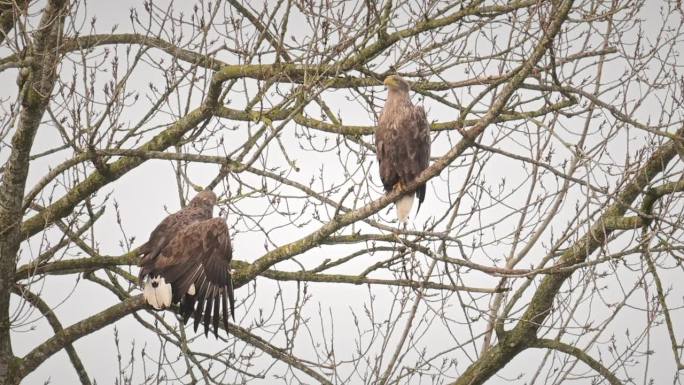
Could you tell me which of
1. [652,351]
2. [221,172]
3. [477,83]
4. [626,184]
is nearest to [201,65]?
[221,172]

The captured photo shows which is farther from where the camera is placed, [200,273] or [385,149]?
[385,149]

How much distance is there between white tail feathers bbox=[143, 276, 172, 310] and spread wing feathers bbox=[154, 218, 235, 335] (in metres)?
0.06

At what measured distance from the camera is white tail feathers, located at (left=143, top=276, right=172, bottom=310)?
5.77 meters

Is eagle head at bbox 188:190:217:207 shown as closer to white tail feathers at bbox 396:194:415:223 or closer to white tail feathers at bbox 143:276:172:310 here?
white tail feathers at bbox 143:276:172:310

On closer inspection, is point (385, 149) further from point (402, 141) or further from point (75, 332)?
point (75, 332)

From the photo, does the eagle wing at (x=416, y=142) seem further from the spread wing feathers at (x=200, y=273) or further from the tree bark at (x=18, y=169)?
the tree bark at (x=18, y=169)

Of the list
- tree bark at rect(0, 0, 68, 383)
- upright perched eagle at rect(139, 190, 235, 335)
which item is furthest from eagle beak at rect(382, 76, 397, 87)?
tree bark at rect(0, 0, 68, 383)

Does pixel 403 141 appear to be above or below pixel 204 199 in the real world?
above

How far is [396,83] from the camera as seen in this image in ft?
21.2

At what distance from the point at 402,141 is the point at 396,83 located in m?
0.49

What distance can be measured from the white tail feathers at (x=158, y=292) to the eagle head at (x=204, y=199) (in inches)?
40.7

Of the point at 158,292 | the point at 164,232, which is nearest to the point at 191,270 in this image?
the point at 158,292

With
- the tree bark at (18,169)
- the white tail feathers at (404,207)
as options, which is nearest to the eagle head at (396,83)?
the white tail feathers at (404,207)

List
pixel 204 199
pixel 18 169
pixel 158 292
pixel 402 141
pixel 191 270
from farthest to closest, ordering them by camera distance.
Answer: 1. pixel 204 199
2. pixel 402 141
3. pixel 191 270
4. pixel 18 169
5. pixel 158 292
